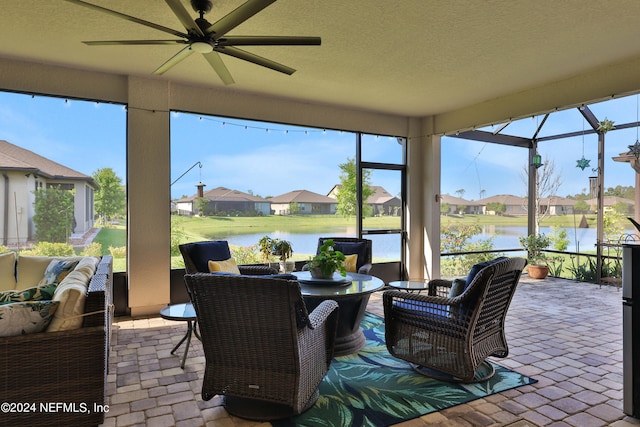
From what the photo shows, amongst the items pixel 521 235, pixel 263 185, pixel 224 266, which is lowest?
pixel 224 266

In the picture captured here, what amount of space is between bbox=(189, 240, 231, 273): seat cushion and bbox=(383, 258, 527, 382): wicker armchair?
214cm

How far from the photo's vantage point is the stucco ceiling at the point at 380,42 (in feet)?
9.75

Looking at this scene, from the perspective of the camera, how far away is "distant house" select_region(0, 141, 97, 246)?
4230 mm

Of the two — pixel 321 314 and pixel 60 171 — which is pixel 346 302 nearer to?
pixel 321 314

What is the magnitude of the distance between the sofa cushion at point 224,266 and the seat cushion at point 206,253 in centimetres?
7

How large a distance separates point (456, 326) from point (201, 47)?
2706 millimetres

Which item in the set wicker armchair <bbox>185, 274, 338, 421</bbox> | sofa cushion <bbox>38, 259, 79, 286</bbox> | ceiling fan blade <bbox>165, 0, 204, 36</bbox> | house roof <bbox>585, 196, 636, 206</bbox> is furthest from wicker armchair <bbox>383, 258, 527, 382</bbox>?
house roof <bbox>585, 196, 636, 206</bbox>

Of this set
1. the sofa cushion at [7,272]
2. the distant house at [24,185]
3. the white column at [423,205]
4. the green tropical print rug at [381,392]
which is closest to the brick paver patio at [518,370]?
the green tropical print rug at [381,392]

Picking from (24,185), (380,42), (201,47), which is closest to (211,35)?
(201,47)

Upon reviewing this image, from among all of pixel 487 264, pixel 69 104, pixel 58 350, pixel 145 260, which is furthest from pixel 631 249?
pixel 69 104

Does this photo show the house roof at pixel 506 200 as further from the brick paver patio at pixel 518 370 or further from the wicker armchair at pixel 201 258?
the wicker armchair at pixel 201 258

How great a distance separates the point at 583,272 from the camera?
7.32m

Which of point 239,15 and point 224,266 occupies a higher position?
point 239,15

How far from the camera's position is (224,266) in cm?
428
